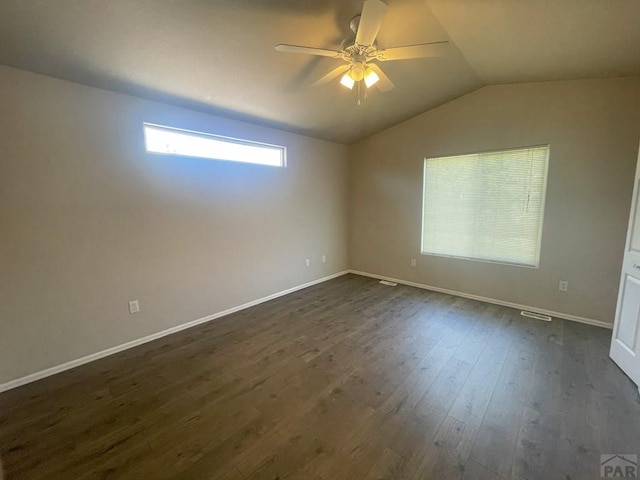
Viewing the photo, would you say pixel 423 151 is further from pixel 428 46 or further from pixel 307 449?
pixel 307 449

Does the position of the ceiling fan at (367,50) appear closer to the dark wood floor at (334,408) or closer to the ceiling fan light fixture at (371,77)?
the ceiling fan light fixture at (371,77)

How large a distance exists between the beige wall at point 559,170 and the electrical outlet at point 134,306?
3.86m

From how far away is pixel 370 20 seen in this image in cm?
164

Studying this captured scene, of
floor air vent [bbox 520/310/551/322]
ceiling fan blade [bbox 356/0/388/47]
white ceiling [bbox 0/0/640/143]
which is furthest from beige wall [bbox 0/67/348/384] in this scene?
floor air vent [bbox 520/310/551/322]

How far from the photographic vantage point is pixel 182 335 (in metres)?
2.91

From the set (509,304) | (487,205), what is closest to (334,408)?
(509,304)

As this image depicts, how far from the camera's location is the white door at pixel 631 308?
83.4 inches

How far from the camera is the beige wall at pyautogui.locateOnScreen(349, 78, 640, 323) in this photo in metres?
2.86

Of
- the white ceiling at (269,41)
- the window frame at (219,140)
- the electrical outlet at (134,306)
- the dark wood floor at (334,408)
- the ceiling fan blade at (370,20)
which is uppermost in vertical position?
the white ceiling at (269,41)

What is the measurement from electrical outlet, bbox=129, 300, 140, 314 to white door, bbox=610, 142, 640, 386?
431cm

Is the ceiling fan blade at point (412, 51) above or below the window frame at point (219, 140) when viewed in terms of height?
above

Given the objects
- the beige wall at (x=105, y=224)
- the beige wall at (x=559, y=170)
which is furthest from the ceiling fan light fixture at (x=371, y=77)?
the beige wall at (x=559, y=170)

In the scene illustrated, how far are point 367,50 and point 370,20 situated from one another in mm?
345

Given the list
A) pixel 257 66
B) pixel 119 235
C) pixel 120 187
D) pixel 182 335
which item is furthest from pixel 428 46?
pixel 182 335
